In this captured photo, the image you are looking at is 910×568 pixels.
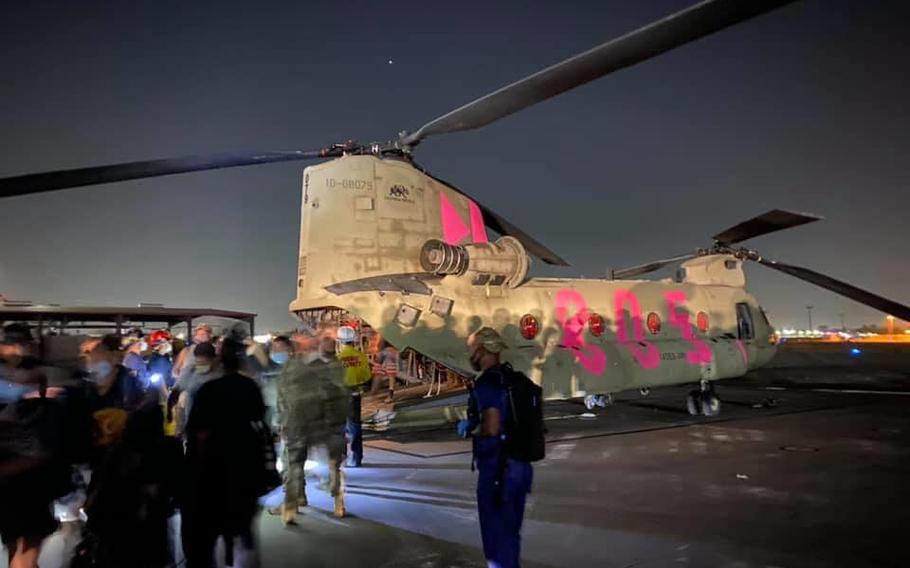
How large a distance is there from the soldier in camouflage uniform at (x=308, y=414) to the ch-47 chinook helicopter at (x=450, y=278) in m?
3.25

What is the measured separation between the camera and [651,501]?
21.8 ft

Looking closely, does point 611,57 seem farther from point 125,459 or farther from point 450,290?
point 125,459

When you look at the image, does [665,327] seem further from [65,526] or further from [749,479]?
[65,526]

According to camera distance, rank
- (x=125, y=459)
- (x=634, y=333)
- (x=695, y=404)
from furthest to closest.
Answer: (x=695, y=404), (x=634, y=333), (x=125, y=459)

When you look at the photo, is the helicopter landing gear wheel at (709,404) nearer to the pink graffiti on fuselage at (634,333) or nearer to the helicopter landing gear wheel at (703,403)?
the helicopter landing gear wheel at (703,403)

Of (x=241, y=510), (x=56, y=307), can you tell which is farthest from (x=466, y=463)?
(x=56, y=307)

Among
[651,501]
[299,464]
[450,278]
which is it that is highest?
[450,278]

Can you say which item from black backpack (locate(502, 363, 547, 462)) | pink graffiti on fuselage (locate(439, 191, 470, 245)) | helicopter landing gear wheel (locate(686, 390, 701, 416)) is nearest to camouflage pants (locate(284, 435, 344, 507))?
black backpack (locate(502, 363, 547, 462))

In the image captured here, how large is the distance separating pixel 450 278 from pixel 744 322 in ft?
27.0

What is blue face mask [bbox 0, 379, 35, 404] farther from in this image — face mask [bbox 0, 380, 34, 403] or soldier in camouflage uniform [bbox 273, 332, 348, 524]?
soldier in camouflage uniform [bbox 273, 332, 348, 524]

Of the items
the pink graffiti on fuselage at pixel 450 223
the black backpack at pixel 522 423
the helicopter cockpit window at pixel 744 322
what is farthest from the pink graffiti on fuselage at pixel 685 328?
the black backpack at pixel 522 423

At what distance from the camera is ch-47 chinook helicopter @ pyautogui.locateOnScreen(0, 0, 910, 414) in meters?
9.47

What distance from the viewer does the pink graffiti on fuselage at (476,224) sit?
Result: 10.9 m

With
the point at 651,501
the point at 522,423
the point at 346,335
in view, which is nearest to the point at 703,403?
the point at 651,501
